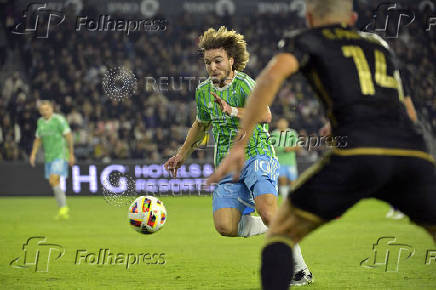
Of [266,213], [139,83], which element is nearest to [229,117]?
[266,213]

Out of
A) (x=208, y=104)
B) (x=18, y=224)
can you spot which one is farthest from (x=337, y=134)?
(x=18, y=224)

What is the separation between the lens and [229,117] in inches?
288

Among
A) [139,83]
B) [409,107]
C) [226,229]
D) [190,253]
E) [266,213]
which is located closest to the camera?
[409,107]

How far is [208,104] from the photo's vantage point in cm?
746

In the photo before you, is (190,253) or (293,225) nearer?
(293,225)

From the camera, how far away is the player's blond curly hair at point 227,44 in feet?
24.2

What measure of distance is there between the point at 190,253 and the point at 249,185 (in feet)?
11.0

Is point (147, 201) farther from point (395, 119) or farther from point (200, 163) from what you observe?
point (200, 163)

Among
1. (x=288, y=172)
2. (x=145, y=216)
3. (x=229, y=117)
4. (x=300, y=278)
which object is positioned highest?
(x=229, y=117)

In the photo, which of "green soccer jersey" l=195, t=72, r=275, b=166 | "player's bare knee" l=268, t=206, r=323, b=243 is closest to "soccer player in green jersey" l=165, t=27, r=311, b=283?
"green soccer jersey" l=195, t=72, r=275, b=166

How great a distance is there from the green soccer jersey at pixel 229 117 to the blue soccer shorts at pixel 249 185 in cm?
13

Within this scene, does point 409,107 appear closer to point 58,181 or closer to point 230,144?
point 230,144

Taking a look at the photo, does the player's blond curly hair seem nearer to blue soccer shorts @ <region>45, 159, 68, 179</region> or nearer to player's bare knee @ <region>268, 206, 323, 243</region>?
player's bare knee @ <region>268, 206, 323, 243</region>

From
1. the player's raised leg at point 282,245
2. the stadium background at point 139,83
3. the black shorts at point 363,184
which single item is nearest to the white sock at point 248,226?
the player's raised leg at point 282,245
